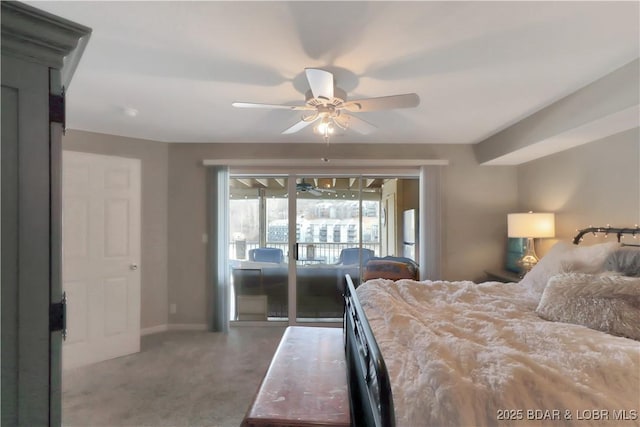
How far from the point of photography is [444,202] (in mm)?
4082

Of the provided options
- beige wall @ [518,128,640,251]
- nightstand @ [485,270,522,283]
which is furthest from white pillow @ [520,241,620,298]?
nightstand @ [485,270,522,283]

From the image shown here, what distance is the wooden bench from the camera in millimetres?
1415

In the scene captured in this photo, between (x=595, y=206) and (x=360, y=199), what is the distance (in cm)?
244

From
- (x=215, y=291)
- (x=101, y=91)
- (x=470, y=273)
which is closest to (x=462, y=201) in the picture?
(x=470, y=273)

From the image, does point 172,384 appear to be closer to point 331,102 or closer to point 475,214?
point 331,102

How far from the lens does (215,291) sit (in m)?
3.96

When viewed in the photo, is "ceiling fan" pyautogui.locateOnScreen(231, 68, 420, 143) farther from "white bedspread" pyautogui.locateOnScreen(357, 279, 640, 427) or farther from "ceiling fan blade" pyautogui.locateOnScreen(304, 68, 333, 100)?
"white bedspread" pyautogui.locateOnScreen(357, 279, 640, 427)

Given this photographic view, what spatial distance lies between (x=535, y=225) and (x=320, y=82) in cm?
279

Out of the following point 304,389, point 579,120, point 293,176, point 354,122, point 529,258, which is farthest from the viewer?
point 293,176

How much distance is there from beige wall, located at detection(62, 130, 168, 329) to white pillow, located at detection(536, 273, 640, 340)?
4.01m

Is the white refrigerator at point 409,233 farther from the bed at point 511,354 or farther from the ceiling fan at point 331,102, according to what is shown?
the ceiling fan at point 331,102

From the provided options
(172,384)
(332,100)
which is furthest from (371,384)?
(172,384)

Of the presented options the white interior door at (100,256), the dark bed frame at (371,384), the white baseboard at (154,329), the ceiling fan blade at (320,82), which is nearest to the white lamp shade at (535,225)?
the dark bed frame at (371,384)

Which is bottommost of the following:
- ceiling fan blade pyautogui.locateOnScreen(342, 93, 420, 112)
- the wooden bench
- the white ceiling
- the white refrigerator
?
the wooden bench
